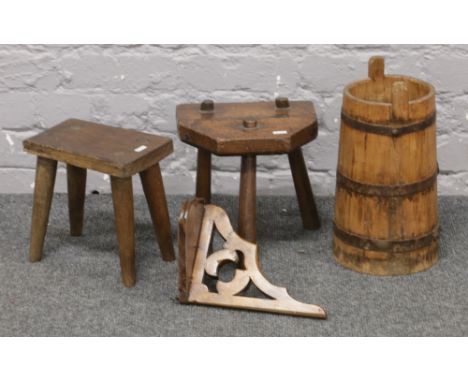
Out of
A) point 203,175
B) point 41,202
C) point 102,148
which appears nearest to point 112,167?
point 102,148

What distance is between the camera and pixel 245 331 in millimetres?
3934

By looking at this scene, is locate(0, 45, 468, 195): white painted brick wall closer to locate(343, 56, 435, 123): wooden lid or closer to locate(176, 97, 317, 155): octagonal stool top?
locate(176, 97, 317, 155): octagonal stool top

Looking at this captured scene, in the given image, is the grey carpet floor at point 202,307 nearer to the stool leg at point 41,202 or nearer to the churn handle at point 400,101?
the stool leg at point 41,202

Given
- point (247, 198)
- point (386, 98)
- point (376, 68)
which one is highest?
point (376, 68)

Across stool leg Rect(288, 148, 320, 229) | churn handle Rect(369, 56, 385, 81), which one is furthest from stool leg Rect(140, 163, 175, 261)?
churn handle Rect(369, 56, 385, 81)

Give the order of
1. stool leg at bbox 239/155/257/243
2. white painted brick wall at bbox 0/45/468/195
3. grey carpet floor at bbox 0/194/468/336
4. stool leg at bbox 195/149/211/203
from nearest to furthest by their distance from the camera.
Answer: grey carpet floor at bbox 0/194/468/336 → stool leg at bbox 239/155/257/243 → stool leg at bbox 195/149/211/203 → white painted brick wall at bbox 0/45/468/195

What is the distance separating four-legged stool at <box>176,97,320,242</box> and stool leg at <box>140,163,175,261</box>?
0.64 feet

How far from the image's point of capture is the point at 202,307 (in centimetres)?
409

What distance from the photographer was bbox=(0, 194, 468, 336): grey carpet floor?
156 inches

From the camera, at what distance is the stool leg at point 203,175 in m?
4.50

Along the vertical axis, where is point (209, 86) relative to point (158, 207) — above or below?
above

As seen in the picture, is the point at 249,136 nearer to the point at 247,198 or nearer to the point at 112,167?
the point at 247,198

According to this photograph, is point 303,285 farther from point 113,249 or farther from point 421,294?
point 113,249

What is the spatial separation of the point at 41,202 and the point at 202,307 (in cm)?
80
